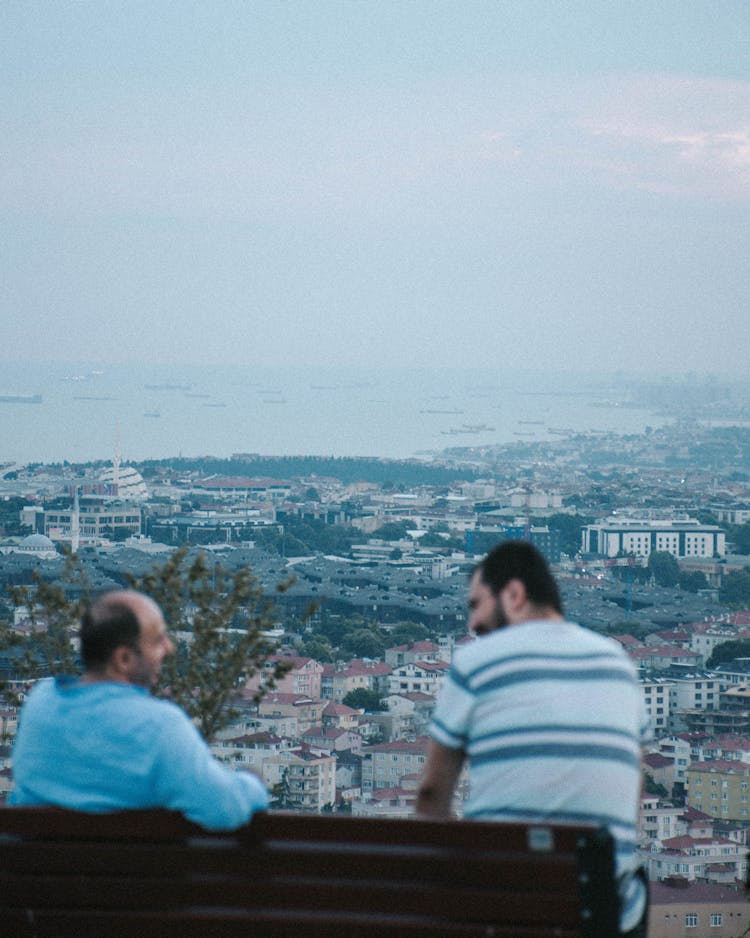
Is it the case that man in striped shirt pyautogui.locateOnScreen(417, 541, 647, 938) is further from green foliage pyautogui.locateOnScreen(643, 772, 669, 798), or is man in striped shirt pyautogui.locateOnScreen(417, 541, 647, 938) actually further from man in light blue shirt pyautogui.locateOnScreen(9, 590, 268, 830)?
green foliage pyautogui.locateOnScreen(643, 772, 669, 798)

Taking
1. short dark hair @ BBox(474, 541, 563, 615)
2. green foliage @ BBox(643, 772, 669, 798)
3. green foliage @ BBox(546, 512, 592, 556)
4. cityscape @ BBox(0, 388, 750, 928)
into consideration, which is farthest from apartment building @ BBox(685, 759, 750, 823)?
green foliage @ BBox(546, 512, 592, 556)

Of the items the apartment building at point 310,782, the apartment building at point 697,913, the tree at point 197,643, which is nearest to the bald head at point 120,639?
the tree at point 197,643

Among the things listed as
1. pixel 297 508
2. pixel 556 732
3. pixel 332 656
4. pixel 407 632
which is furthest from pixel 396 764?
pixel 297 508

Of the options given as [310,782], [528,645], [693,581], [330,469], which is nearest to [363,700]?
Answer: [310,782]

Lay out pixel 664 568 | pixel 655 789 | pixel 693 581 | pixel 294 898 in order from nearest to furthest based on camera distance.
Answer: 1. pixel 294 898
2. pixel 655 789
3. pixel 693 581
4. pixel 664 568

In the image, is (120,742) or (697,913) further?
(697,913)

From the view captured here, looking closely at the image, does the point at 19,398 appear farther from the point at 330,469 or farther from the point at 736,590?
the point at 736,590

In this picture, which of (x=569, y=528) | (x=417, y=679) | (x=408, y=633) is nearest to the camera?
(x=417, y=679)
